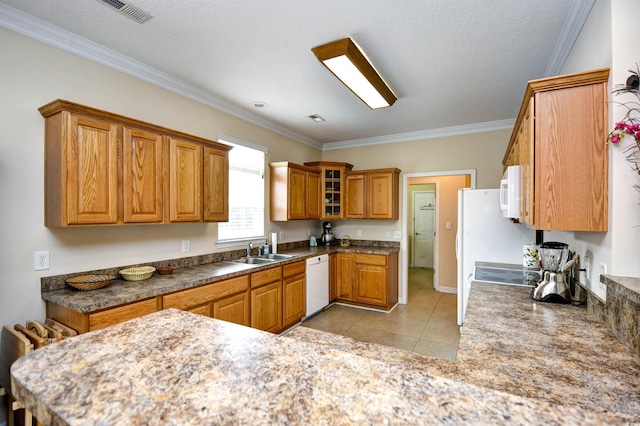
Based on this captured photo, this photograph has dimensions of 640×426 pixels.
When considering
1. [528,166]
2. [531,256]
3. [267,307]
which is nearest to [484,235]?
[531,256]

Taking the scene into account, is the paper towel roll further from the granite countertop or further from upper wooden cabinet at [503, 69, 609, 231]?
the granite countertop

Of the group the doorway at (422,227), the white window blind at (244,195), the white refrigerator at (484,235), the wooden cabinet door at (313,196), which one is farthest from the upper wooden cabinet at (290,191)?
the doorway at (422,227)

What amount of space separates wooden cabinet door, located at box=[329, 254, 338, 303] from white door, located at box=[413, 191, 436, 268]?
157 inches

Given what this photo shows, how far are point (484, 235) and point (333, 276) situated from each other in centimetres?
221

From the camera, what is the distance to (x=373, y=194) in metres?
4.86

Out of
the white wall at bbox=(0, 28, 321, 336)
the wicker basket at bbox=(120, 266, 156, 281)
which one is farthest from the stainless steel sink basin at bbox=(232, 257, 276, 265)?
the wicker basket at bbox=(120, 266, 156, 281)

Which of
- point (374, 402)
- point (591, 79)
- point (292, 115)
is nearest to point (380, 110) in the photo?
point (292, 115)

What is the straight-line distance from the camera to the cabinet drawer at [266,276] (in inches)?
124

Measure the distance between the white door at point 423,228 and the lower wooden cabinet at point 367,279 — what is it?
3.42 meters

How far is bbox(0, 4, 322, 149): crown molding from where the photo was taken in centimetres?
199

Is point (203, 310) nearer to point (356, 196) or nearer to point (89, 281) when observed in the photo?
point (89, 281)

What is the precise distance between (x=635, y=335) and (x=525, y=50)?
86.0 inches

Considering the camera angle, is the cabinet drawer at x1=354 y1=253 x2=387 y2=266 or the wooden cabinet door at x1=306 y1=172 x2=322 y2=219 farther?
the wooden cabinet door at x1=306 y1=172 x2=322 y2=219

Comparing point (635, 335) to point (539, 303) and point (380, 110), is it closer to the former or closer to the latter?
point (539, 303)
